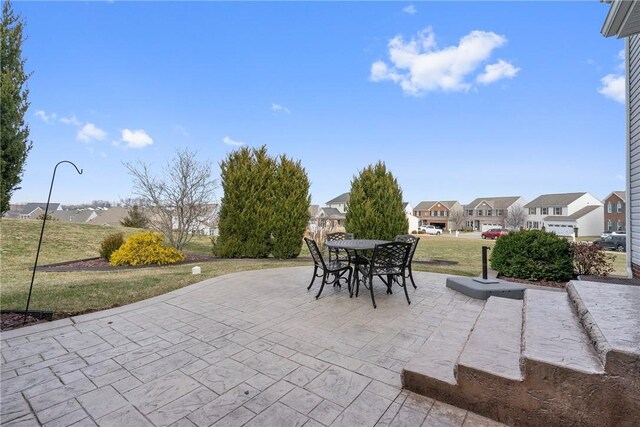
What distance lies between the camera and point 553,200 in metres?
41.8

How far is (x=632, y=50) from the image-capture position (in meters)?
5.34

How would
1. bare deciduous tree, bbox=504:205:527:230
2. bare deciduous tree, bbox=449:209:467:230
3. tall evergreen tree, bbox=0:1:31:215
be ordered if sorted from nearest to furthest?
tall evergreen tree, bbox=0:1:31:215
bare deciduous tree, bbox=504:205:527:230
bare deciduous tree, bbox=449:209:467:230

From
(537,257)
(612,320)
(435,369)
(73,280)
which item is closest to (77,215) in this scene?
(73,280)

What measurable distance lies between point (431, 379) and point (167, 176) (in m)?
10.6

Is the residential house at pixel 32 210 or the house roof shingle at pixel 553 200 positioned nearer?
the house roof shingle at pixel 553 200

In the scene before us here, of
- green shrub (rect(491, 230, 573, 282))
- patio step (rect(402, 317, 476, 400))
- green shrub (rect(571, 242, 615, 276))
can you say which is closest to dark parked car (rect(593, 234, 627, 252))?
green shrub (rect(571, 242, 615, 276))

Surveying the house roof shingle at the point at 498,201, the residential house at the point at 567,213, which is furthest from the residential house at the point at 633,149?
the house roof shingle at the point at 498,201

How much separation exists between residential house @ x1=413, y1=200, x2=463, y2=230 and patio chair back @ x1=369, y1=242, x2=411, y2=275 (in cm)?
5153

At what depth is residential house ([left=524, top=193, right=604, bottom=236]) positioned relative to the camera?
119 feet

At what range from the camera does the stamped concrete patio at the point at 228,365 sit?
5.67 feet

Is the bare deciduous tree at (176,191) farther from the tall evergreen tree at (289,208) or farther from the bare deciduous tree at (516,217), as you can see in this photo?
the bare deciduous tree at (516,217)

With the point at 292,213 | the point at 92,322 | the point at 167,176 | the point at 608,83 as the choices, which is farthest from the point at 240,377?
the point at 608,83

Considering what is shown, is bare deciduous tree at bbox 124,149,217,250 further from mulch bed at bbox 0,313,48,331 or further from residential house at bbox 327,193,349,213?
residential house at bbox 327,193,349,213

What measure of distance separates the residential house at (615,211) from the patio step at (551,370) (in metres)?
42.7
